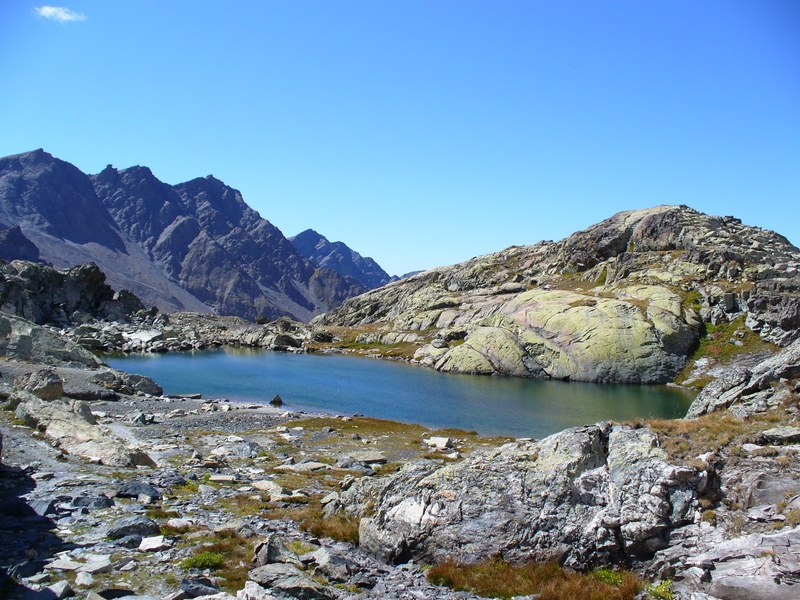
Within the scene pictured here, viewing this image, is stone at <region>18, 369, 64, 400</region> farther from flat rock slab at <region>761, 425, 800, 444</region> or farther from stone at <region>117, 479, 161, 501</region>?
flat rock slab at <region>761, 425, 800, 444</region>

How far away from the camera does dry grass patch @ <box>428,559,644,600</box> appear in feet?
50.4

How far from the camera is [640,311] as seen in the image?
125 m

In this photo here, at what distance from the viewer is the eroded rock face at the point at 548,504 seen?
54.8 feet

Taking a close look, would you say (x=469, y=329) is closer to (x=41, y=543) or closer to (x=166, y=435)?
(x=166, y=435)

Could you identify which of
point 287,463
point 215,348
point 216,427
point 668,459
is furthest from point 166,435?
point 215,348

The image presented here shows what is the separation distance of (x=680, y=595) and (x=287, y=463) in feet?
88.9

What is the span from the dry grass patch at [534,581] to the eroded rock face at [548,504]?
1.65 feet

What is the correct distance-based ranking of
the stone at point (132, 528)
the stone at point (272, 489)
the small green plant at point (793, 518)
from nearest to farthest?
the small green plant at point (793, 518) < the stone at point (132, 528) < the stone at point (272, 489)

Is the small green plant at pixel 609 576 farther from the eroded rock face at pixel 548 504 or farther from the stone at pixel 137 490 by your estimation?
the stone at pixel 137 490

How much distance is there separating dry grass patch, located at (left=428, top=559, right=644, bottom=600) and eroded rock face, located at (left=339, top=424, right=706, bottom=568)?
19.8 inches

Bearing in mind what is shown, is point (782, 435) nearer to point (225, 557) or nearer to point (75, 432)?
point (225, 557)

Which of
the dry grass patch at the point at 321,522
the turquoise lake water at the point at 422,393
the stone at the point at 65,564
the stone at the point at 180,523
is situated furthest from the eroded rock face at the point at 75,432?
the turquoise lake water at the point at 422,393

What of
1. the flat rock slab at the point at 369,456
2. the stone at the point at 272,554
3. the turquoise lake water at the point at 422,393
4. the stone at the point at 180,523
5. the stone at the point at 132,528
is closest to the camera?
the stone at the point at 272,554

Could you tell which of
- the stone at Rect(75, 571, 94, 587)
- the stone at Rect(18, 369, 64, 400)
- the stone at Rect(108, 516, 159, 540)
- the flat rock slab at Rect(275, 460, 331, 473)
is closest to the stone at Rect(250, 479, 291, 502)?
the flat rock slab at Rect(275, 460, 331, 473)
